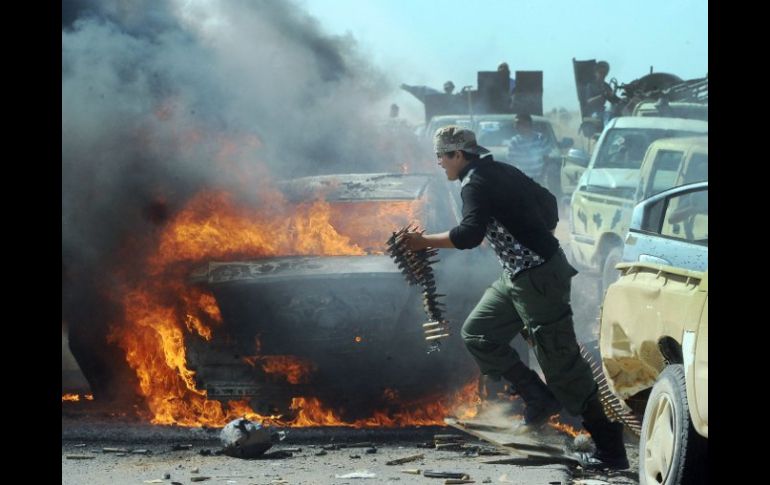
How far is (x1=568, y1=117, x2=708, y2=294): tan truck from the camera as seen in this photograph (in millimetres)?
10656

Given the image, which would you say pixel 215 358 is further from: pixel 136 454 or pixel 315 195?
pixel 315 195

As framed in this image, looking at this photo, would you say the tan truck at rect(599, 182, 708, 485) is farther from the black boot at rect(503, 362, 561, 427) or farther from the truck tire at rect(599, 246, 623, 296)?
the truck tire at rect(599, 246, 623, 296)

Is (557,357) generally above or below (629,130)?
below

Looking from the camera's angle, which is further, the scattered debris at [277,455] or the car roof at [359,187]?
the car roof at [359,187]

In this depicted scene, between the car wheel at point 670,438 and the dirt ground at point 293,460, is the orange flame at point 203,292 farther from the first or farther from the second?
the car wheel at point 670,438

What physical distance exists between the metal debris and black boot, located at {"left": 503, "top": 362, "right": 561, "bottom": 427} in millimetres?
437

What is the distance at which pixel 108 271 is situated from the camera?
28.6 feet

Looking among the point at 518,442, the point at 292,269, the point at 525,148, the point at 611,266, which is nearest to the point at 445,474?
the point at 518,442

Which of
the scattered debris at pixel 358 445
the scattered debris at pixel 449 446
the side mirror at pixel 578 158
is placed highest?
the side mirror at pixel 578 158

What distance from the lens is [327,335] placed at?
7113 millimetres

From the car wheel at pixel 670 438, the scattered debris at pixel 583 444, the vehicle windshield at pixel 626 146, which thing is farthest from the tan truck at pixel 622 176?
the car wheel at pixel 670 438

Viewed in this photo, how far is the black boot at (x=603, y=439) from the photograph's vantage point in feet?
20.5
